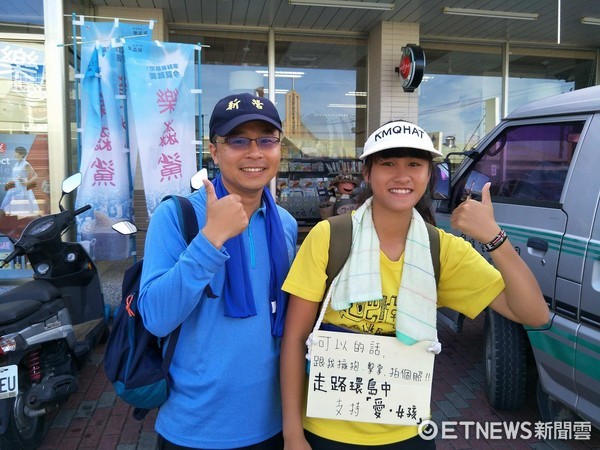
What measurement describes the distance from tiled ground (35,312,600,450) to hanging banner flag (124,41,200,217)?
1817mm

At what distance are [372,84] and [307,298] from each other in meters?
7.59

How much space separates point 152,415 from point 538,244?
2.91 meters

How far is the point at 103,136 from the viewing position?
4.86 m

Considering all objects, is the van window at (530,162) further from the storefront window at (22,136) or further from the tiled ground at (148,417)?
the storefront window at (22,136)

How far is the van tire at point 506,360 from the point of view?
326cm

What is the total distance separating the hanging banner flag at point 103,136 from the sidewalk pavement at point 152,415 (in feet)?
3.97

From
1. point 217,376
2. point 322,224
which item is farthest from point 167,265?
point 322,224

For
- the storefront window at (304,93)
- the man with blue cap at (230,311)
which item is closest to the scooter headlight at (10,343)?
the man with blue cap at (230,311)

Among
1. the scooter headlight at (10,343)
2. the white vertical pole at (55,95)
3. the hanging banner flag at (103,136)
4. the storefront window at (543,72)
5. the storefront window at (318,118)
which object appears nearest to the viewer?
the scooter headlight at (10,343)

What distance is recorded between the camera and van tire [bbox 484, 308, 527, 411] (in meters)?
3.26

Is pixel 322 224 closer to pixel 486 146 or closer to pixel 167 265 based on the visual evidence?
pixel 167 265

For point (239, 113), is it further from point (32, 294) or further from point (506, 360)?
point (506, 360)

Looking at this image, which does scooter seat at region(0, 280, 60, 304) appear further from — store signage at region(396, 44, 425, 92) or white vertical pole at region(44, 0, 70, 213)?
store signage at region(396, 44, 425, 92)

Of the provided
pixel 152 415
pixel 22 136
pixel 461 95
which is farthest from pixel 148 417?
pixel 461 95
